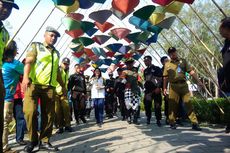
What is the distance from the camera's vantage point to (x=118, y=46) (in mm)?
11656

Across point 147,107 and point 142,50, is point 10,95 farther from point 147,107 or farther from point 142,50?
point 142,50

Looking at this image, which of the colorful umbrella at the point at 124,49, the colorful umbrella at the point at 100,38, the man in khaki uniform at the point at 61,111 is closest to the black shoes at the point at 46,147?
the man in khaki uniform at the point at 61,111

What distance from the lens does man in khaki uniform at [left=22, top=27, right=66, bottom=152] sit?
5285mm

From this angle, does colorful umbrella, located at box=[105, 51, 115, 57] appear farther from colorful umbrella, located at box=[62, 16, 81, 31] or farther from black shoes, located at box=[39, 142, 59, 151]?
black shoes, located at box=[39, 142, 59, 151]

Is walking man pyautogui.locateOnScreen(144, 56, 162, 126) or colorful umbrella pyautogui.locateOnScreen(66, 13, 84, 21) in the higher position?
colorful umbrella pyautogui.locateOnScreen(66, 13, 84, 21)

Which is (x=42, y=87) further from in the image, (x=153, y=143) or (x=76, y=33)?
(x=76, y=33)

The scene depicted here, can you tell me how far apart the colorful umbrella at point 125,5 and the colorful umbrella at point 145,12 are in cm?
16

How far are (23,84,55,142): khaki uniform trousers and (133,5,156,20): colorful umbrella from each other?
2625 millimetres

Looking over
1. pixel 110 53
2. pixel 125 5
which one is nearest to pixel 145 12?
pixel 125 5

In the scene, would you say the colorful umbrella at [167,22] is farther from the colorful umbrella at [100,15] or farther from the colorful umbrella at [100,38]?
the colorful umbrella at [100,38]

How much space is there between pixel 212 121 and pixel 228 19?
17.8ft

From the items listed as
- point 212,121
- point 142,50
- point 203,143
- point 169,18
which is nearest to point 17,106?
point 203,143

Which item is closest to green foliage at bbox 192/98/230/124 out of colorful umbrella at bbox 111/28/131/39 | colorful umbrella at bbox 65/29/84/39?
colorful umbrella at bbox 111/28/131/39

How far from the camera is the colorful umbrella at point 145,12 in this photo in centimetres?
695
